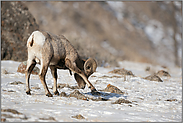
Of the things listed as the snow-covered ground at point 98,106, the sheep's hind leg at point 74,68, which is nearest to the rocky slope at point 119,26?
the snow-covered ground at point 98,106

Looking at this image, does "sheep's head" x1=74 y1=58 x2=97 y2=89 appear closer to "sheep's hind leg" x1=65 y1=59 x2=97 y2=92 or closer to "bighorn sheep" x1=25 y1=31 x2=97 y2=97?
"bighorn sheep" x1=25 y1=31 x2=97 y2=97

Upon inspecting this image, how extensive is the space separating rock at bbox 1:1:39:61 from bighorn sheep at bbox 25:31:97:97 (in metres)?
9.59

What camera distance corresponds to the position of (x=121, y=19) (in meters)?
68.4

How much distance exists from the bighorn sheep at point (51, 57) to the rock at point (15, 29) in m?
9.59

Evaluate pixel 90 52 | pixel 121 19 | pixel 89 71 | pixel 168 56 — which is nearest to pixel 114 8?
pixel 121 19

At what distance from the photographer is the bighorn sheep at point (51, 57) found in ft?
25.0

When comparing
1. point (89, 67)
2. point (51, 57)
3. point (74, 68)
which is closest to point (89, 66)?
point (89, 67)

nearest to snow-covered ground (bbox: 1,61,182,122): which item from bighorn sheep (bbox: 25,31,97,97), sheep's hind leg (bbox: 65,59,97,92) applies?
sheep's hind leg (bbox: 65,59,97,92)

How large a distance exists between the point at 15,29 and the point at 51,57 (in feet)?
39.6

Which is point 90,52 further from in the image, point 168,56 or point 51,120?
point 168,56

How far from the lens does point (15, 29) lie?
18641 millimetres

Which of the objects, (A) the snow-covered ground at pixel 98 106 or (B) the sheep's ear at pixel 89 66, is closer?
(A) the snow-covered ground at pixel 98 106

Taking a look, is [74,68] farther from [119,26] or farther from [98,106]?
[119,26]

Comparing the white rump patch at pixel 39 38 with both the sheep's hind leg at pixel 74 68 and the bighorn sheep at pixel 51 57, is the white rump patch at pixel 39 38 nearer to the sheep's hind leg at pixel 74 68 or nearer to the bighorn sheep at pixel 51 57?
the bighorn sheep at pixel 51 57
